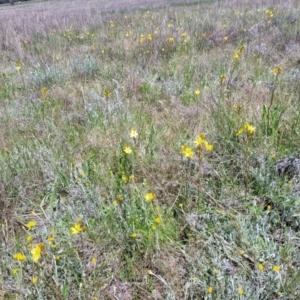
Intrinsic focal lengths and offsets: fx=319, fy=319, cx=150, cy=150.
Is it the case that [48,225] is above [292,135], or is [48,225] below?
below

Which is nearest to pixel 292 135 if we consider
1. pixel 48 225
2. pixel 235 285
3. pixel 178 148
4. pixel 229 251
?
pixel 178 148

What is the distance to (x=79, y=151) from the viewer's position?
268 centimetres

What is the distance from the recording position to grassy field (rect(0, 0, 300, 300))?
1.57m

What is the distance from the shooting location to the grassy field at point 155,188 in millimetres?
1572

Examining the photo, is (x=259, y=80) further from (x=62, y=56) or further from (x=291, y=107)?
(x=62, y=56)

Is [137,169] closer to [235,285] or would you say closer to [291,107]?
[235,285]

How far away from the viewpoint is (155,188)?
2105 mm

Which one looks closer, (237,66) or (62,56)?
(237,66)

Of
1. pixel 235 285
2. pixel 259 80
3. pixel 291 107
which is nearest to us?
pixel 235 285

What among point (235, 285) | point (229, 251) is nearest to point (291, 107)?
point (229, 251)

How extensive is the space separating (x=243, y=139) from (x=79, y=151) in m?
1.33

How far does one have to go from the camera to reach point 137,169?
2.32m

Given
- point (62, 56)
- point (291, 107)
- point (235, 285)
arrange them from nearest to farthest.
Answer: point (235, 285) < point (291, 107) < point (62, 56)

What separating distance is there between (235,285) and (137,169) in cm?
109
